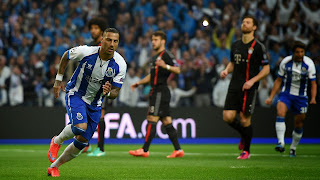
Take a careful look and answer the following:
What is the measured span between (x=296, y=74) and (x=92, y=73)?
5497 millimetres

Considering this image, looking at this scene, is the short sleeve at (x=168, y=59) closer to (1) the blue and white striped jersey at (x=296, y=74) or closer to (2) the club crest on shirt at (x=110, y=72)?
(1) the blue and white striped jersey at (x=296, y=74)

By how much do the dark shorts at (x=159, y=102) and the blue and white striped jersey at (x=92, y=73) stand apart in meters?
4.05

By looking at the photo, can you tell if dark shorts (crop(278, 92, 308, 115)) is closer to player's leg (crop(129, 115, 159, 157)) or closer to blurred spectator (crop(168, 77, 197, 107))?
player's leg (crop(129, 115, 159, 157))

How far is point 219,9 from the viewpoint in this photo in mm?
21531

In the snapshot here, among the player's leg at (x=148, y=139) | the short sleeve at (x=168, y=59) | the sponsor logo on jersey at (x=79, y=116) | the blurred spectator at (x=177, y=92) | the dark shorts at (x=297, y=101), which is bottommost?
the player's leg at (x=148, y=139)

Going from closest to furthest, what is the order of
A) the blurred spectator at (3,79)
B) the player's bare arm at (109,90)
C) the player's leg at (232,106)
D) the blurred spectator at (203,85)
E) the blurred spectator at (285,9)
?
1. the player's bare arm at (109,90)
2. the player's leg at (232,106)
3. the blurred spectator at (3,79)
4. the blurred spectator at (203,85)
5. the blurred spectator at (285,9)

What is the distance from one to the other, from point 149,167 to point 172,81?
30.2 ft

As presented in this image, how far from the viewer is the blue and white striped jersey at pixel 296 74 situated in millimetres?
11938

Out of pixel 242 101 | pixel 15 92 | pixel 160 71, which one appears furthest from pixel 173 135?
pixel 15 92

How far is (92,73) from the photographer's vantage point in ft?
25.8

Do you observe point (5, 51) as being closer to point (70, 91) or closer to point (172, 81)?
point (172, 81)

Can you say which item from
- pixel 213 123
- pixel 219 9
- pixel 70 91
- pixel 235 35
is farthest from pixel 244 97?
pixel 219 9

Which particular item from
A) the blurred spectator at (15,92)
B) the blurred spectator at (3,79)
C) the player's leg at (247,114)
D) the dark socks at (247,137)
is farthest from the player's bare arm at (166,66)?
the blurred spectator at (3,79)

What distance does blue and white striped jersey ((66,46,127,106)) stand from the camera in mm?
7848
